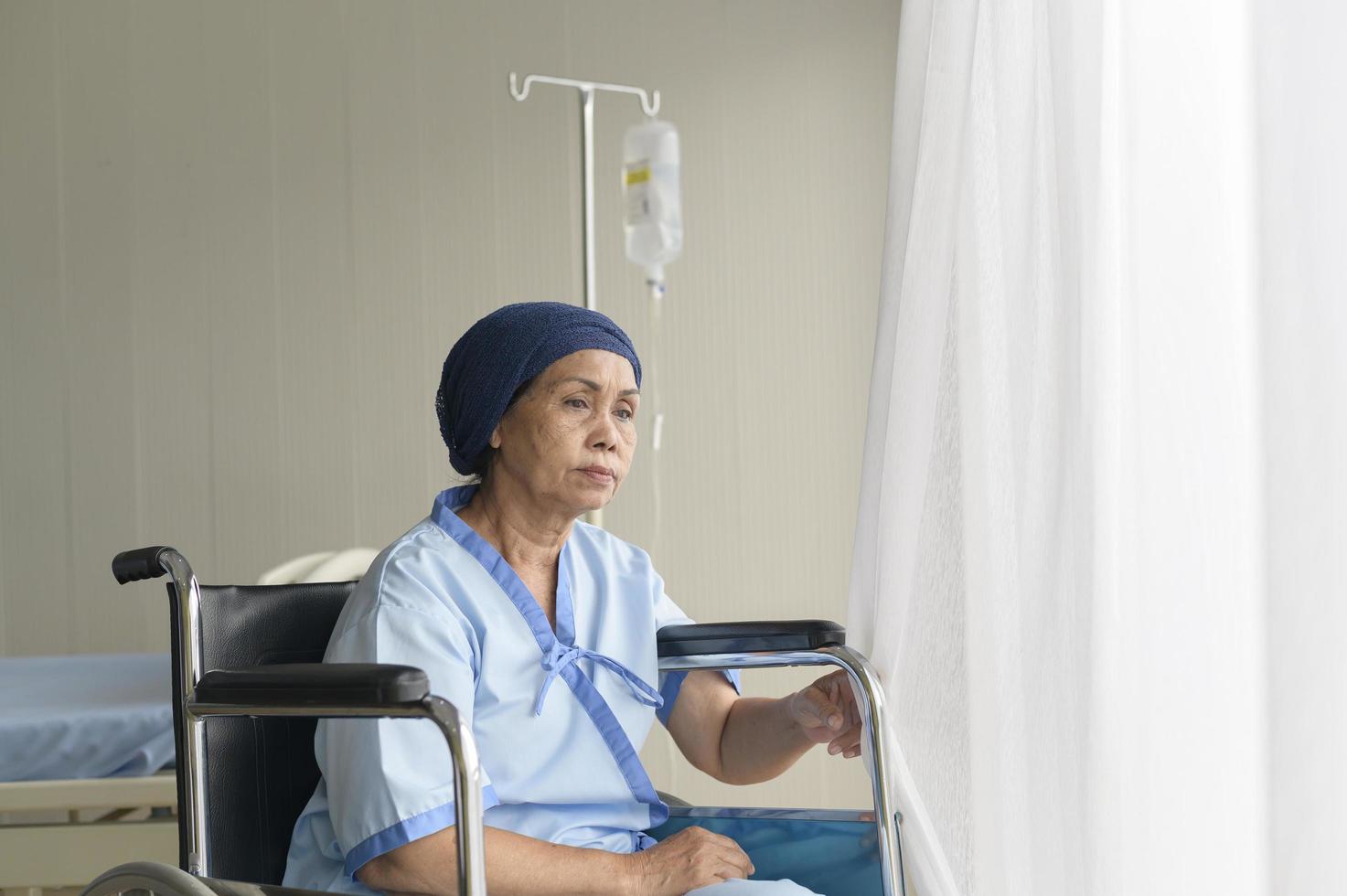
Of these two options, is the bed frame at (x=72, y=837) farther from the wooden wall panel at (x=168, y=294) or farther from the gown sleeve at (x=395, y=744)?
the wooden wall panel at (x=168, y=294)

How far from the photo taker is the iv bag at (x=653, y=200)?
3160 millimetres

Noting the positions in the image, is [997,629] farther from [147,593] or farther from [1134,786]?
[147,593]

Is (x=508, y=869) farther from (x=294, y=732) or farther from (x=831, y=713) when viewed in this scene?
(x=831, y=713)

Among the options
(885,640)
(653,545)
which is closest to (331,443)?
(653,545)

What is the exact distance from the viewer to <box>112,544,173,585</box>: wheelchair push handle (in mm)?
1254

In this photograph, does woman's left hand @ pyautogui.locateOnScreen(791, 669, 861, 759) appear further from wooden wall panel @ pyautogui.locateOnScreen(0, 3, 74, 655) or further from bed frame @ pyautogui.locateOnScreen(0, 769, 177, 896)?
wooden wall panel @ pyautogui.locateOnScreen(0, 3, 74, 655)

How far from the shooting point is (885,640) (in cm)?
125

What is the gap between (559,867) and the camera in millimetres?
1257

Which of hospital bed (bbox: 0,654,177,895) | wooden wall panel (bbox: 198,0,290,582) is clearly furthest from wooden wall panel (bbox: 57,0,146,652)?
hospital bed (bbox: 0,654,177,895)

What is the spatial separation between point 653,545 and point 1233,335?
10.5 ft

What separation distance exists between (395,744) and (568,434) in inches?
16.6

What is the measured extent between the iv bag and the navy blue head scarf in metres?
1.71

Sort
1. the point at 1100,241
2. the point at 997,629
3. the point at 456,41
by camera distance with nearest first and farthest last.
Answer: the point at 1100,241, the point at 997,629, the point at 456,41

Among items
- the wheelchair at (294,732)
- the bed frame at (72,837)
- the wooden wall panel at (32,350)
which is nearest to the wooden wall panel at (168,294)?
the wooden wall panel at (32,350)
